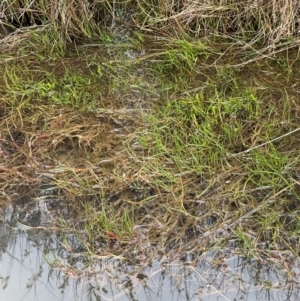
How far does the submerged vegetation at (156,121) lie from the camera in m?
1.53

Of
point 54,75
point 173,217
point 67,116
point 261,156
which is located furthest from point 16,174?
point 261,156

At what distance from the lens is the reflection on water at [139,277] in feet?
4.67

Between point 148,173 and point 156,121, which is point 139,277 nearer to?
point 148,173

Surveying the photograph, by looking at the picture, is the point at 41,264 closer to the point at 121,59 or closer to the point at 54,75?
the point at 54,75

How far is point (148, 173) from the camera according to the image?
1.62 meters

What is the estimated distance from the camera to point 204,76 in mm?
1835

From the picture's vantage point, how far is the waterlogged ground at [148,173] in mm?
1472

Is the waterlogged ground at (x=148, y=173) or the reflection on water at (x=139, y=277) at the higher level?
the waterlogged ground at (x=148, y=173)

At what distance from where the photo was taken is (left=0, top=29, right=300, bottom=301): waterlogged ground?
4.83 ft

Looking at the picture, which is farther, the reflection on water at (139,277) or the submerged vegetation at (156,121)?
the submerged vegetation at (156,121)

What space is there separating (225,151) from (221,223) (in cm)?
28

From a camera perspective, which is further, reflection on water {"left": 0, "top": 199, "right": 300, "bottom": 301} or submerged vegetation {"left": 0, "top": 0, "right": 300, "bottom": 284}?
submerged vegetation {"left": 0, "top": 0, "right": 300, "bottom": 284}

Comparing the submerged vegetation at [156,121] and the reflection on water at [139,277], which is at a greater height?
the submerged vegetation at [156,121]

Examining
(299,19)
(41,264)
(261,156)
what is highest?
(299,19)
